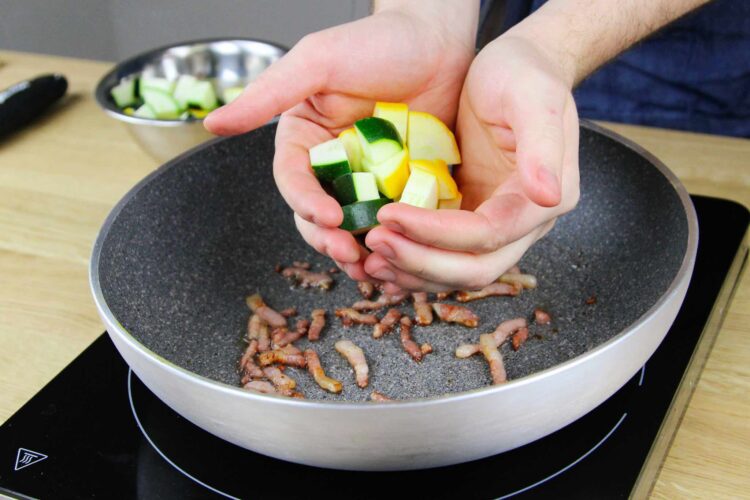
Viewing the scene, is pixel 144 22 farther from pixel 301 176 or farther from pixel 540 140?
pixel 540 140

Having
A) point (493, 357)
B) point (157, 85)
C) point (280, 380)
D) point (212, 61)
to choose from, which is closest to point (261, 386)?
point (280, 380)

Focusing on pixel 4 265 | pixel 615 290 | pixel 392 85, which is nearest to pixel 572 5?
pixel 392 85

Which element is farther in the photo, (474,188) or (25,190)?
(25,190)

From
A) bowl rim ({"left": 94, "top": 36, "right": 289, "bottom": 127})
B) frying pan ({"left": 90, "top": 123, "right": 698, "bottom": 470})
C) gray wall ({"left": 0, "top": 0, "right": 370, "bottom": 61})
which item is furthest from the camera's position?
gray wall ({"left": 0, "top": 0, "right": 370, "bottom": 61})

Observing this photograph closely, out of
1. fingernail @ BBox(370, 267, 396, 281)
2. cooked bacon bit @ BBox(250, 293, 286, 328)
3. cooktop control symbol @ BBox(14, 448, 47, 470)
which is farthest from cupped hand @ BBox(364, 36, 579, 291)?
cooktop control symbol @ BBox(14, 448, 47, 470)

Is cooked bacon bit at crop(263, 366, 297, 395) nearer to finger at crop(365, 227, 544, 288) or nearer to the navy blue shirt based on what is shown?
finger at crop(365, 227, 544, 288)

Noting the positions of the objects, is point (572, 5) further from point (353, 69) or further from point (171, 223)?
point (171, 223)
